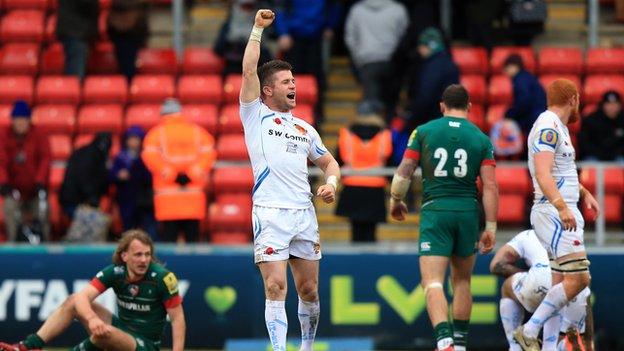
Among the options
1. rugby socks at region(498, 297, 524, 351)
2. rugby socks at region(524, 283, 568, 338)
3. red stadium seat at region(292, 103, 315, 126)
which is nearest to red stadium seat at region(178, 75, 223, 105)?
red stadium seat at region(292, 103, 315, 126)

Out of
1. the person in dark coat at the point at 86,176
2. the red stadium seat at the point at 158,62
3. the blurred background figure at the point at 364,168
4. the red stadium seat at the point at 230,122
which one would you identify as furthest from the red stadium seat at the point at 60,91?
the blurred background figure at the point at 364,168

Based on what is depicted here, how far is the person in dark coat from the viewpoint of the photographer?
17.2m

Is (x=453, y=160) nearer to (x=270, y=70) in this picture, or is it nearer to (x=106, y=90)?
(x=270, y=70)

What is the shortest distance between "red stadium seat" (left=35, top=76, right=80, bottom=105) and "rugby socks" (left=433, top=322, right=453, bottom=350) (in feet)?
27.8

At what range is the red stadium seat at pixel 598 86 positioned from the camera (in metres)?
19.1

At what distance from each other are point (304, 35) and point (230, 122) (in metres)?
1.35

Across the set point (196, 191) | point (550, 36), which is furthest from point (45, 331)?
point (550, 36)

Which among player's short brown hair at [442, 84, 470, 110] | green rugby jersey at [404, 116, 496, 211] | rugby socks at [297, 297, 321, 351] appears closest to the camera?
rugby socks at [297, 297, 321, 351]

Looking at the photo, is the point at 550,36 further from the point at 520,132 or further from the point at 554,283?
the point at 554,283

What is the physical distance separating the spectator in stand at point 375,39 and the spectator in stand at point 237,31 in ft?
3.49

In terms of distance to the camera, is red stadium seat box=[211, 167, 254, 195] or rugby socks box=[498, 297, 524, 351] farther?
red stadium seat box=[211, 167, 254, 195]

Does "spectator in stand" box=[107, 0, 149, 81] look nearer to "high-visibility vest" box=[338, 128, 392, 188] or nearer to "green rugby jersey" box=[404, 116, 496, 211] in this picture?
"high-visibility vest" box=[338, 128, 392, 188]

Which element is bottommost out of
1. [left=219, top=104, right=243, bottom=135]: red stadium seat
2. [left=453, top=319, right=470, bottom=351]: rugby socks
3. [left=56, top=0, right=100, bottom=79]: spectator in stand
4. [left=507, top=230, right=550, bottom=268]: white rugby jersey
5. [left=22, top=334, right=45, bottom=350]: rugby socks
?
[left=22, top=334, right=45, bottom=350]: rugby socks

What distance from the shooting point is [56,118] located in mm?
19500
